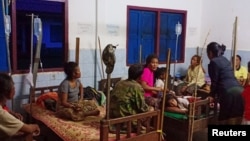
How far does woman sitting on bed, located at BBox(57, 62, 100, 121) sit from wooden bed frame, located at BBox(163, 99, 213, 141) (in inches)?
33.4

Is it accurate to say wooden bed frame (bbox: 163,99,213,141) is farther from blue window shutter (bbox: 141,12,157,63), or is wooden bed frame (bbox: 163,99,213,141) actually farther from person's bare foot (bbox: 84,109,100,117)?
blue window shutter (bbox: 141,12,157,63)

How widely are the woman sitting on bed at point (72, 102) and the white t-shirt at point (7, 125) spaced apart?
3.37 ft

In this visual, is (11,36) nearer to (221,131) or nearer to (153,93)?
(153,93)

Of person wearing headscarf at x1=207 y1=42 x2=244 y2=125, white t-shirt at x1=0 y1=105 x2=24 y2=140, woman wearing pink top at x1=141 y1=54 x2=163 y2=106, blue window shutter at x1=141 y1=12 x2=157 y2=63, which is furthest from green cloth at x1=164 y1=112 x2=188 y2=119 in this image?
blue window shutter at x1=141 y1=12 x2=157 y2=63

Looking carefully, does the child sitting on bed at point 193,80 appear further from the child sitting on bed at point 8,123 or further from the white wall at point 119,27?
the child sitting on bed at point 8,123

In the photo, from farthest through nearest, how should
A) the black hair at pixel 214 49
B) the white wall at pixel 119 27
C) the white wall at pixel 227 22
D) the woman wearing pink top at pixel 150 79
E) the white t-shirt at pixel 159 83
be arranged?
1. the white wall at pixel 227 22
2. the white wall at pixel 119 27
3. the white t-shirt at pixel 159 83
4. the woman wearing pink top at pixel 150 79
5. the black hair at pixel 214 49

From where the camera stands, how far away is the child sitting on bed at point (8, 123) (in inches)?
80.4

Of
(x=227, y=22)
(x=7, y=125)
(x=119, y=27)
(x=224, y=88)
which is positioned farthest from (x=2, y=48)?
(x=227, y=22)

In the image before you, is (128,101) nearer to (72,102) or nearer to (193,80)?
(72,102)

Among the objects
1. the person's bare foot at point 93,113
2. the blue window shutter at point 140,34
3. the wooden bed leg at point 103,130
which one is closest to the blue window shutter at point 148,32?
the blue window shutter at point 140,34

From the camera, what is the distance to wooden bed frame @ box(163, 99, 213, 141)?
3.08m

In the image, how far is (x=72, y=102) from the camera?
10.9 ft

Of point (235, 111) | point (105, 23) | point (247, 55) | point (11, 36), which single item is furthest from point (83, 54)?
point (247, 55)

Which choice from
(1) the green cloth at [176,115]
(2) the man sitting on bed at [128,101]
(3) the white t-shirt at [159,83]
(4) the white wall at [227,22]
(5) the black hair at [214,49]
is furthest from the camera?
(4) the white wall at [227,22]
